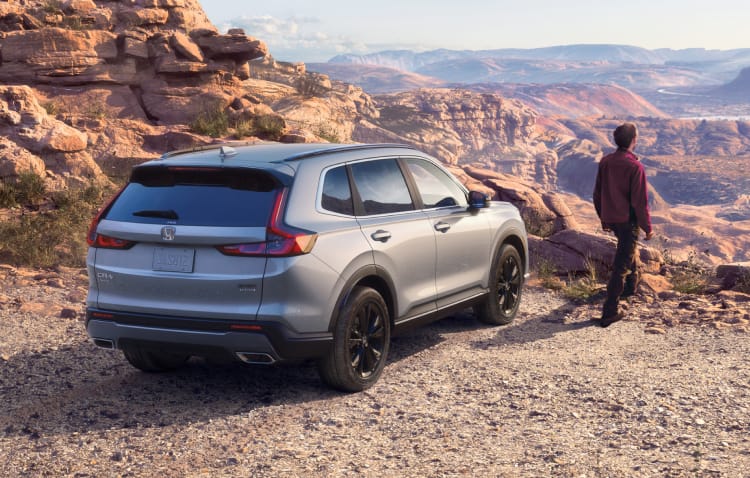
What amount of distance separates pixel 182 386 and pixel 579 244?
8.24 m

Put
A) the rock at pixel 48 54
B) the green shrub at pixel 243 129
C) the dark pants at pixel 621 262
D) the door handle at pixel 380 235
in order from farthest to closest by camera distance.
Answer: the rock at pixel 48 54, the green shrub at pixel 243 129, the dark pants at pixel 621 262, the door handle at pixel 380 235

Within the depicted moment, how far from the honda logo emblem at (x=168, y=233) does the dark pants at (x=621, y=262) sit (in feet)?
16.0

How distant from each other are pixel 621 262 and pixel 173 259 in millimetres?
5092

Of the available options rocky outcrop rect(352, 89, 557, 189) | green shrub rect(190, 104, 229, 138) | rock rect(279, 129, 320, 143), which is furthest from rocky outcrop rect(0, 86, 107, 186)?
rocky outcrop rect(352, 89, 557, 189)

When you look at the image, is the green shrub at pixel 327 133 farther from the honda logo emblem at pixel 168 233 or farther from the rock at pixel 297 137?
the honda logo emblem at pixel 168 233

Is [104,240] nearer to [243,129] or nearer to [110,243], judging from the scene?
[110,243]

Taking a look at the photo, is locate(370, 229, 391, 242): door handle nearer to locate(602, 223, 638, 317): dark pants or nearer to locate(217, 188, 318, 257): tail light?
locate(217, 188, 318, 257): tail light

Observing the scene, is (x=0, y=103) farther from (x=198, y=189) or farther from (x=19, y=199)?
(x=198, y=189)

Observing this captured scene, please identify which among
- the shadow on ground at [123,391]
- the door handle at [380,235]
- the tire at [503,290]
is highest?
the door handle at [380,235]

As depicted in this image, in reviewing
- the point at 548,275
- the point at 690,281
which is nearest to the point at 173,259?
the point at 548,275

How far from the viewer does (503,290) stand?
307 inches

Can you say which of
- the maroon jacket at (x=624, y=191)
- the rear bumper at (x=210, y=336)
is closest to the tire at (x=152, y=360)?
the rear bumper at (x=210, y=336)

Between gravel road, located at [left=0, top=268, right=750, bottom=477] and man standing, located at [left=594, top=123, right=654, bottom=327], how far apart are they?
1029 mm

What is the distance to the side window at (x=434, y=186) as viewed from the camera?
6.41m
